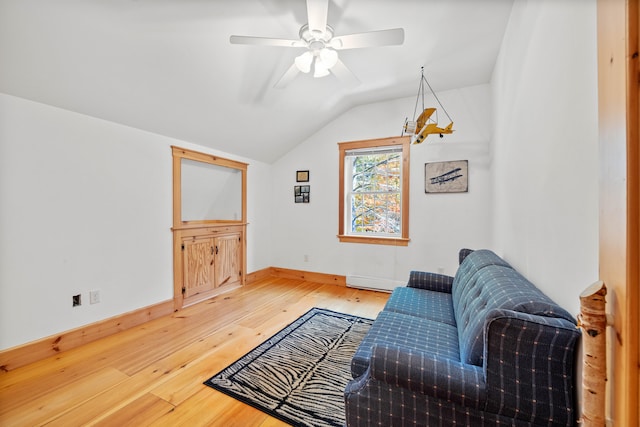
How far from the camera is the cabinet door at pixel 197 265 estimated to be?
320cm

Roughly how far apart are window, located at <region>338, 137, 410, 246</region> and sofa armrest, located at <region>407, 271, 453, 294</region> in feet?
3.84

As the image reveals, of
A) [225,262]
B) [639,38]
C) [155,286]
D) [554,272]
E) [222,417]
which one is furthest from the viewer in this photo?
[225,262]

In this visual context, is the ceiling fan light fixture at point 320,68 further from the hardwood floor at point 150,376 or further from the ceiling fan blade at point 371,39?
the hardwood floor at point 150,376

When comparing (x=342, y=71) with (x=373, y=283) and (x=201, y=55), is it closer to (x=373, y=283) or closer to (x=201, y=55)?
(x=201, y=55)

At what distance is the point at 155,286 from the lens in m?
2.86

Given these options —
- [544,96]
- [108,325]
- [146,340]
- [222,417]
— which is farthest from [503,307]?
[108,325]

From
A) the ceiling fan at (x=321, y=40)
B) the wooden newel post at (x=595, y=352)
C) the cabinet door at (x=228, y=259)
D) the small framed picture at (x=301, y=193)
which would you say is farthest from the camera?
the small framed picture at (x=301, y=193)

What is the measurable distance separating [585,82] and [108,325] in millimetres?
3667

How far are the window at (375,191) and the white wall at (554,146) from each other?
5.37 feet

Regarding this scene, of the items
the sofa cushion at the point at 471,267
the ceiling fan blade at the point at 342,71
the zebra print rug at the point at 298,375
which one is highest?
the ceiling fan blade at the point at 342,71

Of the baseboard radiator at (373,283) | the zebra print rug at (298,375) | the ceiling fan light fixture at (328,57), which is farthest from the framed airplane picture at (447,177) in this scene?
the ceiling fan light fixture at (328,57)

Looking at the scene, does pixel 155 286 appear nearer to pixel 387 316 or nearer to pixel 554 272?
pixel 387 316

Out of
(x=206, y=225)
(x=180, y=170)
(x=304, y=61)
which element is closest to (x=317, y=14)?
(x=304, y=61)

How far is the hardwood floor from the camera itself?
150 cm
